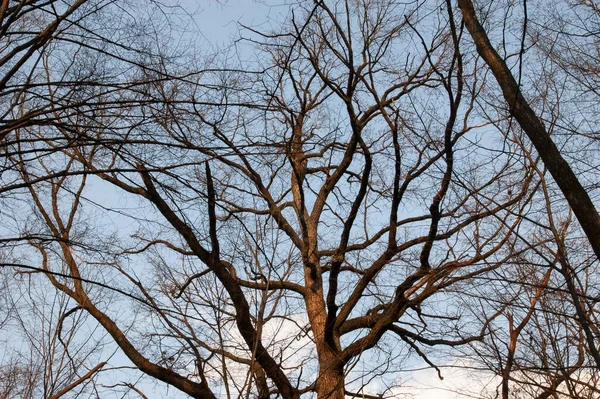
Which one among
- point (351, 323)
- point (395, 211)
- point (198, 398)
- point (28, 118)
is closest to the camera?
point (28, 118)

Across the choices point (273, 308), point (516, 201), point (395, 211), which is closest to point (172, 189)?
point (273, 308)

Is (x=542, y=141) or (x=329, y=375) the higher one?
(x=329, y=375)

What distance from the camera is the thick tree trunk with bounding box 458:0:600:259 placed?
2.71 metres

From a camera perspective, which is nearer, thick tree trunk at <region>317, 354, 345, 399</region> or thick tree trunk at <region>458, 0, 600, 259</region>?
thick tree trunk at <region>458, 0, 600, 259</region>

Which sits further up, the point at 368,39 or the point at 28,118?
the point at 368,39

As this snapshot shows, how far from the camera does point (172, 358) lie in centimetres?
561

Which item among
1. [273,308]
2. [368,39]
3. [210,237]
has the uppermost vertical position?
[368,39]

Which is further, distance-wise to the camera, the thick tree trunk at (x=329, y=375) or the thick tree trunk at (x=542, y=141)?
the thick tree trunk at (x=329, y=375)

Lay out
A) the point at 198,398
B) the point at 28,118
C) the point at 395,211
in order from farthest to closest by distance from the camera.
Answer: the point at 198,398, the point at 395,211, the point at 28,118

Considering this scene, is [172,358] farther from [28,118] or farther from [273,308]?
[28,118]

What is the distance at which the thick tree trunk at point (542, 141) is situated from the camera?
2715 mm

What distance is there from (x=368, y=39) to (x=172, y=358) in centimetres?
369

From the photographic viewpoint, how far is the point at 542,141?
9.68 ft

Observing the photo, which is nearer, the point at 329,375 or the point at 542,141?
the point at 542,141
